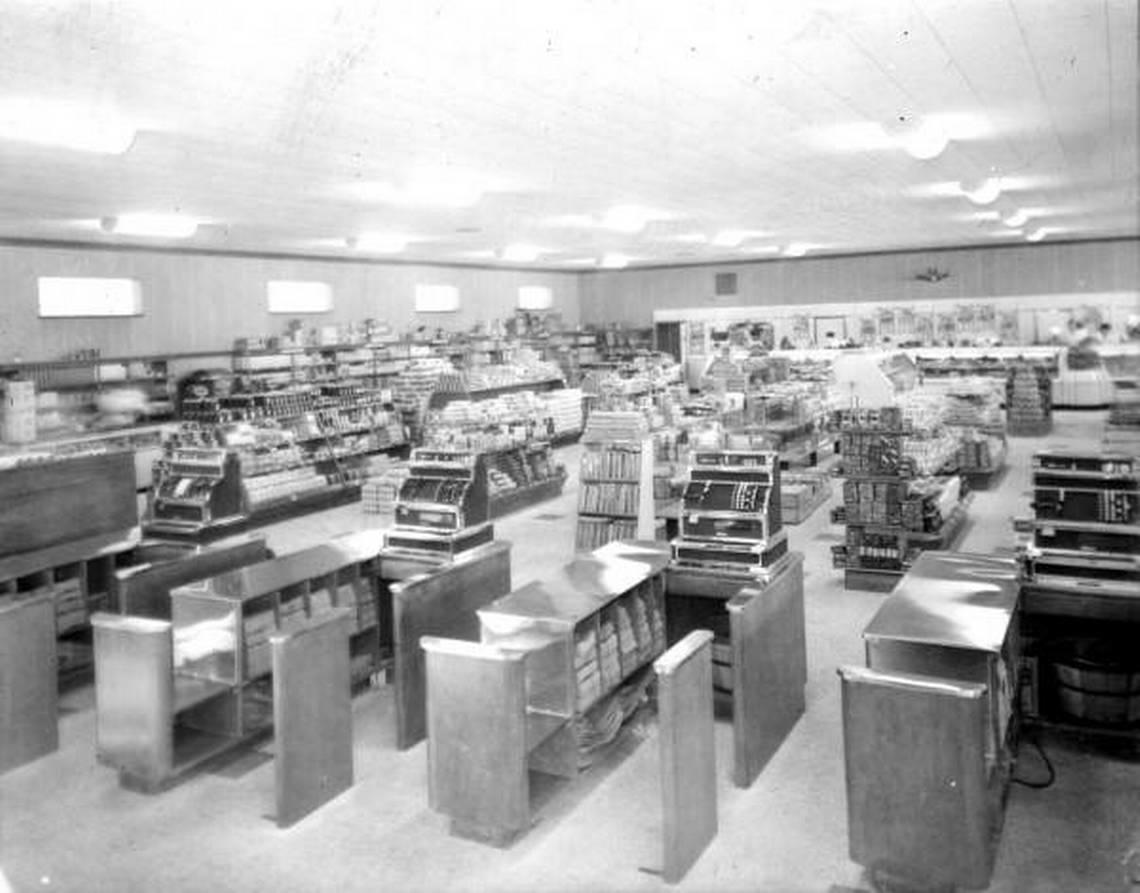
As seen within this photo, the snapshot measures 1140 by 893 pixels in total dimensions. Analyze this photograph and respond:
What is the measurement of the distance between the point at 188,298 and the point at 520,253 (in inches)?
227

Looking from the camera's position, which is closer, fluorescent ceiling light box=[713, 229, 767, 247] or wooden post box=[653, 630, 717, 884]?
wooden post box=[653, 630, 717, 884]

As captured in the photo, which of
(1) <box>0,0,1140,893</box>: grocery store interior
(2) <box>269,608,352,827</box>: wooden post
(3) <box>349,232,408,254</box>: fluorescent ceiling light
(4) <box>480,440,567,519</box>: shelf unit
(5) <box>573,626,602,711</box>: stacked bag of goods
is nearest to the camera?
(1) <box>0,0,1140,893</box>: grocery store interior

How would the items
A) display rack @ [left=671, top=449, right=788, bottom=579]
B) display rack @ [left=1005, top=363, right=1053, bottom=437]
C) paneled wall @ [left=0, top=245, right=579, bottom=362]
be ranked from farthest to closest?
display rack @ [left=1005, top=363, right=1053, bottom=437]
paneled wall @ [left=0, top=245, right=579, bottom=362]
display rack @ [left=671, top=449, right=788, bottom=579]

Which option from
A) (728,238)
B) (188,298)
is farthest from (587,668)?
(728,238)

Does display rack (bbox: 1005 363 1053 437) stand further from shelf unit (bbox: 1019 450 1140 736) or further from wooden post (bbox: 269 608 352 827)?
wooden post (bbox: 269 608 352 827)

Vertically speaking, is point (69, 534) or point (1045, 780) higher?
point (69, 534)

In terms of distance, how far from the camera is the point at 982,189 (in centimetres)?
1129

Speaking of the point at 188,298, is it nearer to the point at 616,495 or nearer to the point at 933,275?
the point at 616,495

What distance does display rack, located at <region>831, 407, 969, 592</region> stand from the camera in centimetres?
862

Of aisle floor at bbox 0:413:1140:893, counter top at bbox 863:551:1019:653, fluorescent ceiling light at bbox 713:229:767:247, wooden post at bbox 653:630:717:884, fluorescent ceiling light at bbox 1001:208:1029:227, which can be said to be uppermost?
fluorescent ceiling light at bbox 713:229:767:247

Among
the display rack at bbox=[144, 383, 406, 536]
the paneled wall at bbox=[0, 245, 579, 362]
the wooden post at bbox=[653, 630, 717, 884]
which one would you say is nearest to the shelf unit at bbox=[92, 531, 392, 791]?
the wooden post at bbox=[653, 630, 717, 884]

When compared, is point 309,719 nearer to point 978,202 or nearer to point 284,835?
point 284,835

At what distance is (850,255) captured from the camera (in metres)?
22.4

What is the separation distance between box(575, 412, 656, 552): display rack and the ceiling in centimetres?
254
